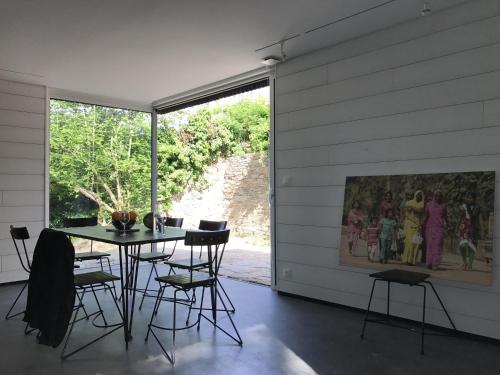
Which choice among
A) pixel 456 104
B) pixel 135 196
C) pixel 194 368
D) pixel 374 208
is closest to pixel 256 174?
pixel 135 196

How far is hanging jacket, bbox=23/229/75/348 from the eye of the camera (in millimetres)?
2891

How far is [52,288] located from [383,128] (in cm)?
312

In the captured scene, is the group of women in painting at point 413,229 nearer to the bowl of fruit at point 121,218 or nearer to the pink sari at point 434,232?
the pink sari at point 434,232

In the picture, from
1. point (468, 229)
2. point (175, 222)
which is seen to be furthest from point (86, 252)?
point (468, 229)

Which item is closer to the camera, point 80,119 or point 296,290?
point 296,290

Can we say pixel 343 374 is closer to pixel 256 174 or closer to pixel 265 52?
pixel 265 52

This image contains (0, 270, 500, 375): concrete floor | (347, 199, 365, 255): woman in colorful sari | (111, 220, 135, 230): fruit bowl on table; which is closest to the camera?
(0, 270, 500, 375): concrete floor

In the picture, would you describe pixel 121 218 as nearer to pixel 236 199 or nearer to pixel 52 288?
pixel 52 288

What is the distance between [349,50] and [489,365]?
301cm

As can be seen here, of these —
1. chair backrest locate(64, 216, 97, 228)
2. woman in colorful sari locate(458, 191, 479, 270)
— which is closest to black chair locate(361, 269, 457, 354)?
woman in colorful sari locate(458, 191, 479, 270)

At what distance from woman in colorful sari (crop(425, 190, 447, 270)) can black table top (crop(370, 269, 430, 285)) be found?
15cm

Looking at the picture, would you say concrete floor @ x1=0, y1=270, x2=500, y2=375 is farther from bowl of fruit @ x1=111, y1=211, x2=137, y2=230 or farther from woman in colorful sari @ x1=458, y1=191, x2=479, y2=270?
bowl of fruit @ x1=111, y1=211, x2=137, y2=230

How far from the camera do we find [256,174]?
30.7 ft

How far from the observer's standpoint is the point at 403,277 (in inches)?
128
